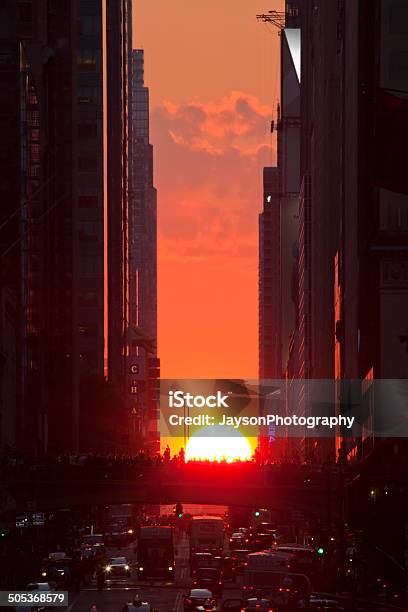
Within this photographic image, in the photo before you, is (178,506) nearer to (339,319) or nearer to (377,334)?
(377,334)

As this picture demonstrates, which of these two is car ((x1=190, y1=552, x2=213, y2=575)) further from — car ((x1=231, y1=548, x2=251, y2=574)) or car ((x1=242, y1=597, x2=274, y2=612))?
car ((x1=242, y1=597, x2=274, y2=612))

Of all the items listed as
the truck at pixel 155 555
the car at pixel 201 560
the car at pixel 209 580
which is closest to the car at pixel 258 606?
the car at pixel 209 580

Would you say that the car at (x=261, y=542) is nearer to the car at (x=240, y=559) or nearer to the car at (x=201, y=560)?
the car at (x=240, y=559)

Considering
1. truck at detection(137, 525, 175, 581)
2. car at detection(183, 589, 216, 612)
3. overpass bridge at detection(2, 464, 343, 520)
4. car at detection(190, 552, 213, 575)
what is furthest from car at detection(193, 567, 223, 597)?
overpass bridge at detection(2, 464, 343, 520)

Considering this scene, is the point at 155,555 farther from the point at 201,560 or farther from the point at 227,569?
the point at 201,560

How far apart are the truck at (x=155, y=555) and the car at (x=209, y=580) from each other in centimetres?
2062

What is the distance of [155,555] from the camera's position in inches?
4412

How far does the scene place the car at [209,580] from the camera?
86.0m

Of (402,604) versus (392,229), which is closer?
(402,604)

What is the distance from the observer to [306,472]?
11856 cm

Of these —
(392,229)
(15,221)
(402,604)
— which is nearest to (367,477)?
(392,229)

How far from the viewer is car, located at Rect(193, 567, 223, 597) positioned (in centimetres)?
8600

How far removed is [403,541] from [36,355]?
8144 centimetres

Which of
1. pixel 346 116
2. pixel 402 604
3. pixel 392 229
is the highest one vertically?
pixel 346 116
